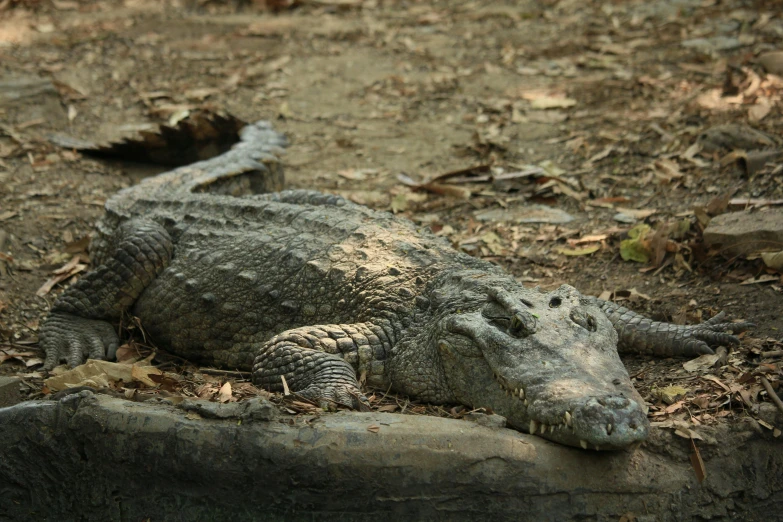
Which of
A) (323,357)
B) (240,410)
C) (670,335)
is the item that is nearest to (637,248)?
(670,335)

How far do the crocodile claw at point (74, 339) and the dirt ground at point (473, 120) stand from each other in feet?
0.42

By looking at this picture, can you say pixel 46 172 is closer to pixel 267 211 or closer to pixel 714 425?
pixel 267 211

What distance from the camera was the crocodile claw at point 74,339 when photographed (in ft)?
17.0

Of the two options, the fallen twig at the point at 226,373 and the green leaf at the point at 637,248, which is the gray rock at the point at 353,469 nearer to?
the fallen twig at the point at 226,373

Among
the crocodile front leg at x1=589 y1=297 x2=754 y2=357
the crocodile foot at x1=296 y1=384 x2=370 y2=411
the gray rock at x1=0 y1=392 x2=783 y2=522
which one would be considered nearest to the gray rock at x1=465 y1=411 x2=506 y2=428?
the gray rock at x1=0 y1=392 x2=783 y2=522

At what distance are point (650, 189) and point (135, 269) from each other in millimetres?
4080

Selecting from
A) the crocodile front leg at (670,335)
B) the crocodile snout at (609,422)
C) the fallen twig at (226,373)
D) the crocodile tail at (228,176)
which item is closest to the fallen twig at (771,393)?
the crocodile front leg at (670,335)

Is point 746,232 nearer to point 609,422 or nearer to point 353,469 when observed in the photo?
point 609,422

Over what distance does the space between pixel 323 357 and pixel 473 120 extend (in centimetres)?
513

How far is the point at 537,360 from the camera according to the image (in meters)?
3.73

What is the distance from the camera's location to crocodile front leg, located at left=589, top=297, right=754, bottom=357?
444 cm

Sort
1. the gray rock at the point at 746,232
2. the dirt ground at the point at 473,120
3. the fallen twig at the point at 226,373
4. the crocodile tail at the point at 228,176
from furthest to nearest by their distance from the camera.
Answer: the crocodile tail at the point at 228,176, the dirt ground at the point at 473,120, the gray rock at the point at 746,232, the fallen twig at the point at 226,373

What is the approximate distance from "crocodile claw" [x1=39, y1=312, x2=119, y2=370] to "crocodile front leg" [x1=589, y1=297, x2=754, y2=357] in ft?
10.1

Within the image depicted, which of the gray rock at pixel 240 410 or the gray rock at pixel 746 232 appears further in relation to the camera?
the gray rock at pixel 746 232
